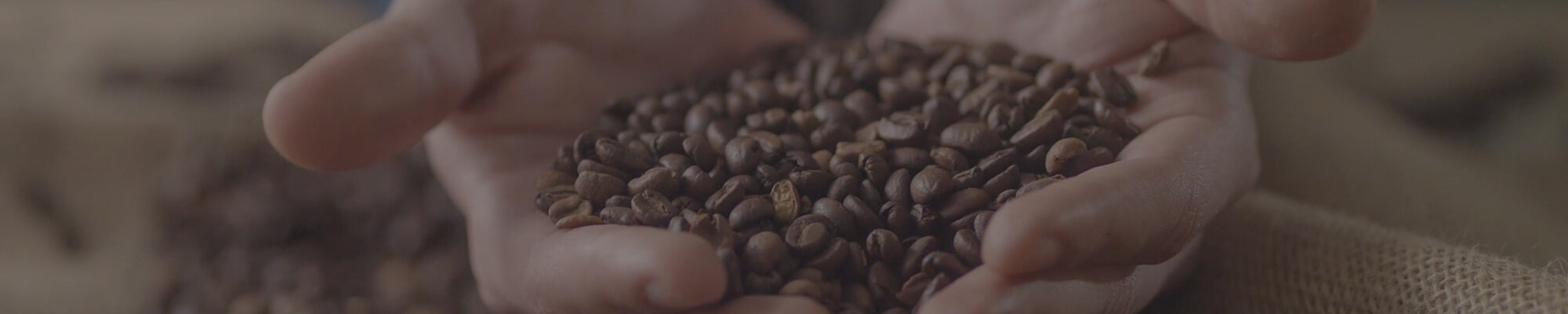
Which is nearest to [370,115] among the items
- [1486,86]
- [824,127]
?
[824,127]

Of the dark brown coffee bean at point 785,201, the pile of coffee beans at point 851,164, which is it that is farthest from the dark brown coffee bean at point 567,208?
the dark brown coffee bean at point 785,201

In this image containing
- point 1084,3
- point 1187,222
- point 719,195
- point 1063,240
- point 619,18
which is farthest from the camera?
point 619,18

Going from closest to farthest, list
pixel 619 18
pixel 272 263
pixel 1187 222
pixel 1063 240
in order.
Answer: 1. pixel 1063 240
2. pixel 1187 222
3. pixel 619 18
4. pixel 272 263

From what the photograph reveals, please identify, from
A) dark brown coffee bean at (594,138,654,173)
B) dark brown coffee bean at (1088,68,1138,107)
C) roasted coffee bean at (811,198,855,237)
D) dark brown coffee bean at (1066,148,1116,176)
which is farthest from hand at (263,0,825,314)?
dark brown coffee bean at (1088,68,1138,107)

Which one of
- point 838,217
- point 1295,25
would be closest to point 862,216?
point 838,217

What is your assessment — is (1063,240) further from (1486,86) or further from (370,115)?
(1486,86)

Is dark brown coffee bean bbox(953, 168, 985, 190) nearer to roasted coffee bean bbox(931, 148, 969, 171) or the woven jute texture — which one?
roasted coffee bean bbox(931, 148, 969, 171)

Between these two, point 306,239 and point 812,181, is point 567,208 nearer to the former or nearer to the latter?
point 812,181
